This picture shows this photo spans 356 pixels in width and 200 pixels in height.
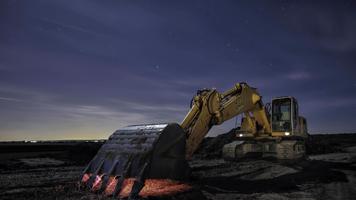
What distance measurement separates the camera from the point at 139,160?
836 cm

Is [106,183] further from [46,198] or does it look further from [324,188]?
[324,188]

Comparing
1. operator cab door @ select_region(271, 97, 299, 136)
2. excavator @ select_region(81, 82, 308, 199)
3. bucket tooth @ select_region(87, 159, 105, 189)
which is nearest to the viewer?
excavator @ select_region(81, 82, 308, 199)

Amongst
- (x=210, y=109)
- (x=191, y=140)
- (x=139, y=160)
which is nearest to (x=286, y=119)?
(x=210, y=109)

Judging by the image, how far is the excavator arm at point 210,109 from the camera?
11156mm

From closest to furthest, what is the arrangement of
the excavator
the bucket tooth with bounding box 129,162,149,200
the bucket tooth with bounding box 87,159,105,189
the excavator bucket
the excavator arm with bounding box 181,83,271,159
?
the bucket tooth with bounding box 129,162,149,200 → the excavator bucket → the excavator → the bucket tooth with bounding box 87,159,105,189 → the excavator arm with bounding box 181,83,271,159

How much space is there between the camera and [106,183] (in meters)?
8.55

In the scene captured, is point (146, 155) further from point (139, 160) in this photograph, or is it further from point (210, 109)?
point (210, 109)

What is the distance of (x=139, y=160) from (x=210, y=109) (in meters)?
4.13

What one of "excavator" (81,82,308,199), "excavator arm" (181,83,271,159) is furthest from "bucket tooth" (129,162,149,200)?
"excavator arm" (181,83,271,159)

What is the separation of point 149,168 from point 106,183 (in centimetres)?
127

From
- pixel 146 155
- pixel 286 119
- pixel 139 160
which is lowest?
pixel 139 160

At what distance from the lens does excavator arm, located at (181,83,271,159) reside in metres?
11.2

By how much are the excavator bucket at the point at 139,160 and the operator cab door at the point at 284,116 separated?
940 cm

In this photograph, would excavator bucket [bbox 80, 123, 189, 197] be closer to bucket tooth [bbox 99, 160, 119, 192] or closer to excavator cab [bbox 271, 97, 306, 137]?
bucket tooth [bbox 99, 160, 119, 192]
